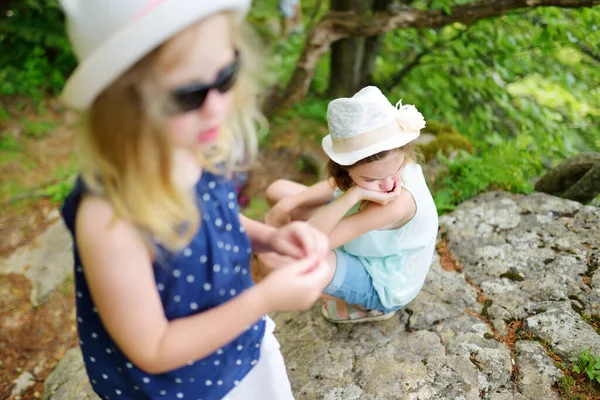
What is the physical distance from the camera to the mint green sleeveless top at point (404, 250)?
234cm

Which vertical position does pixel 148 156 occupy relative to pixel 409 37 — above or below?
above

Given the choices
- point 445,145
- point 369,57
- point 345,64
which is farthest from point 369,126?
point 369,57

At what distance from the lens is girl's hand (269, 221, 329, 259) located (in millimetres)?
1383

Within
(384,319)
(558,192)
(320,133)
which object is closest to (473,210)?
(558,192)

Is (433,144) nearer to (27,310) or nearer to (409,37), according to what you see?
(409,37)

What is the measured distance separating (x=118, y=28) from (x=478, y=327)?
7.75ft

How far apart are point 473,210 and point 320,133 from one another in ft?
7.11

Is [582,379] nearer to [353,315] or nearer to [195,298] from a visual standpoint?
[353,315]

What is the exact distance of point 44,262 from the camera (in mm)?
4090

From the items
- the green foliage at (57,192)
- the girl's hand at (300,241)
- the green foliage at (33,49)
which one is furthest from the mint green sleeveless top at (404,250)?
the green foliage at (33,49)

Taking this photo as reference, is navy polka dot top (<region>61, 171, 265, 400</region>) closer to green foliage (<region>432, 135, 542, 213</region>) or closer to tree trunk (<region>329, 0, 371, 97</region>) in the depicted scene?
green foliage (<region>432, 135, 542, 213</region>)

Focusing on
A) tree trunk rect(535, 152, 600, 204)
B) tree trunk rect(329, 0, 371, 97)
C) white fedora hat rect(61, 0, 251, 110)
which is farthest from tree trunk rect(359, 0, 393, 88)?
white fedora hat rect(61, 0, 251, 110)

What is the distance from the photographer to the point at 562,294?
259cm

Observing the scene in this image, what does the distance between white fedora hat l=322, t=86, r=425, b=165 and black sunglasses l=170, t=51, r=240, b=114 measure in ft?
3.33
